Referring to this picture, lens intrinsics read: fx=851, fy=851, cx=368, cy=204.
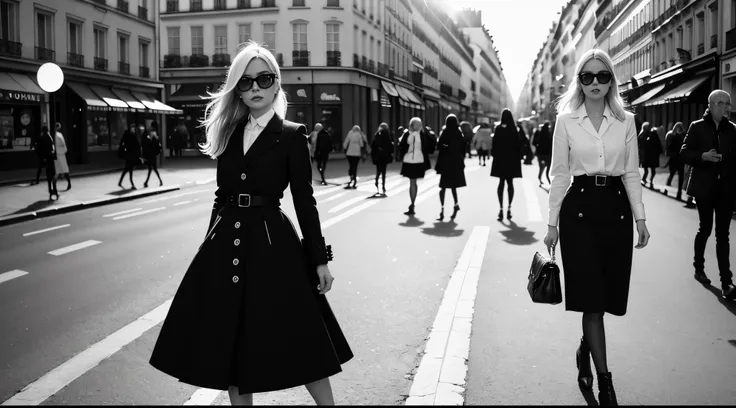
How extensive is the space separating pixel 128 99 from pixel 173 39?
56.4 ft

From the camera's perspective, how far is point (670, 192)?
2061 cm

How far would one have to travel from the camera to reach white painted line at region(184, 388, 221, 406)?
4570 millimetres

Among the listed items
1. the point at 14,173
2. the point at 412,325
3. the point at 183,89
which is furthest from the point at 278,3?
the point at 412,325

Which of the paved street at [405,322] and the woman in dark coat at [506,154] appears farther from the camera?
the woman in dark coat at [506,154]

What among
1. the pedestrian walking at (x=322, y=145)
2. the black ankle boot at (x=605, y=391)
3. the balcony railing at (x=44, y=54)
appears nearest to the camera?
the black ankle boot at (x=605, y=391)

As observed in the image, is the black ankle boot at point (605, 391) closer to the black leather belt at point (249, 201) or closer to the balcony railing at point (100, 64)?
the black leather belt at point (249, 201)

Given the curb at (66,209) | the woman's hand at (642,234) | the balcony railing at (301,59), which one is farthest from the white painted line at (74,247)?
the balcony railing at (301,59)

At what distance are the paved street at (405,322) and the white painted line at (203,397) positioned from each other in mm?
21

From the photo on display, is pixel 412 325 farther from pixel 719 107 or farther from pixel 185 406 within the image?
pixel 719 107

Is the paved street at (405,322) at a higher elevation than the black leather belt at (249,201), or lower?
lower

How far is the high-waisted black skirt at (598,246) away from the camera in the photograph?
460cm

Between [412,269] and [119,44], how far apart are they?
33750 mm

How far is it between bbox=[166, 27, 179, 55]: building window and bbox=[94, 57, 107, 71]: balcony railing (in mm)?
17179

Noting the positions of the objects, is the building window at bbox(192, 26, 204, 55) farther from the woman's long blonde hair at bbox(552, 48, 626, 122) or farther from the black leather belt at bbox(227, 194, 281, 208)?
the black leather belt at bbox(227, 194, 281, 208)
